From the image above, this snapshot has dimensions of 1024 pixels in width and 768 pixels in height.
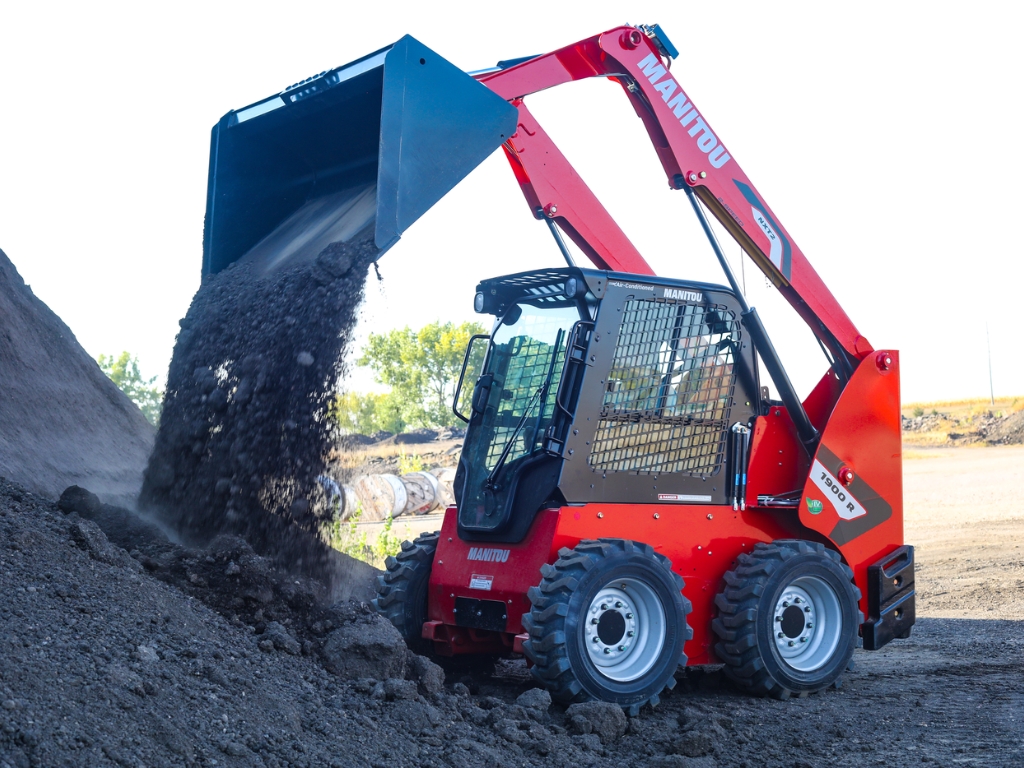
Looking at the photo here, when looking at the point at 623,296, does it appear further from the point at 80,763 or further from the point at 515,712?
the point at 80,763

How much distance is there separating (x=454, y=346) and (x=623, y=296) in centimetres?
3762


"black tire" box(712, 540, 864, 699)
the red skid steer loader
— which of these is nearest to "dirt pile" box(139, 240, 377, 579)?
the red skid steer loader

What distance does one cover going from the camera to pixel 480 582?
226 inches

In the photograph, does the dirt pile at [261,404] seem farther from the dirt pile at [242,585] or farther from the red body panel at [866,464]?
the red body panel at [866,464]

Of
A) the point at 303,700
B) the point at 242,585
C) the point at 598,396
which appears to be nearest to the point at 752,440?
the point at 598,396

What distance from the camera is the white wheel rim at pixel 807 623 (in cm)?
600

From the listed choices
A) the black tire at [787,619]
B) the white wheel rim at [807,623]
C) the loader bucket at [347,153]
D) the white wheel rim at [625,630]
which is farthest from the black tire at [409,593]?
the white wheel rim at [807,623]

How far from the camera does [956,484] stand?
24.1 m

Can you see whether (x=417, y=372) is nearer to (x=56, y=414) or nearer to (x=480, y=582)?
(x=56, y=414)

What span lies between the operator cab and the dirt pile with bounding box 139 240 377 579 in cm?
90

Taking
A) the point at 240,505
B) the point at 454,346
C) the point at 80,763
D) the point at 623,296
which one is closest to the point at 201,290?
the point at 240,505

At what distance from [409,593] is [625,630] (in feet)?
4.57

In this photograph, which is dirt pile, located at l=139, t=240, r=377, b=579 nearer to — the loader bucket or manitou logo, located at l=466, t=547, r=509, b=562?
the loader bucket

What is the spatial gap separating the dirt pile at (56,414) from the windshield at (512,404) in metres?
3.47
